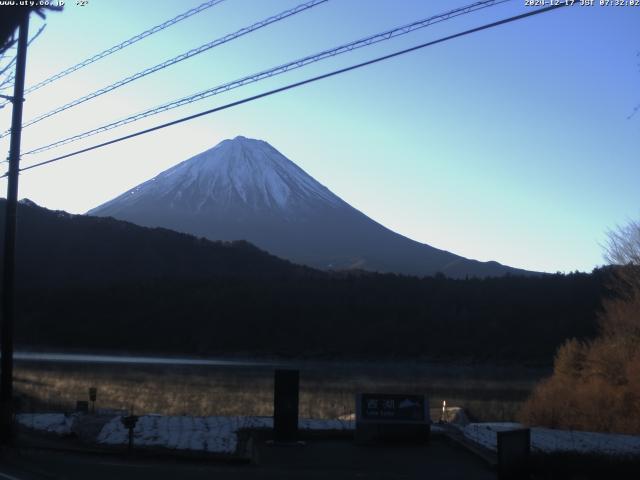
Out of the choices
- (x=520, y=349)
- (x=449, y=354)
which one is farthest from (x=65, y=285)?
(x=520, y=349)

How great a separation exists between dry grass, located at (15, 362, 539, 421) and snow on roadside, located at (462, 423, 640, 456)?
27.7 ft

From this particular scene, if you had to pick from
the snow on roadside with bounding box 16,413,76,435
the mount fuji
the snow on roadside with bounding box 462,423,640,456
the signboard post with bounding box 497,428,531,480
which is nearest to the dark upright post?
the snow on roadside with bounding box 462,423,640,456

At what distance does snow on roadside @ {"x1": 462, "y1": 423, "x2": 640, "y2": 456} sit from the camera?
16.5 meters

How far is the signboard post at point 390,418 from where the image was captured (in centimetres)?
1744

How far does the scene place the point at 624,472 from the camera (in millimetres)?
13367

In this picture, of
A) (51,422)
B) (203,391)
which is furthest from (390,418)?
(203,391)

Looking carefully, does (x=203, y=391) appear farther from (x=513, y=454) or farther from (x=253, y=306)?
(x=253, y=306)

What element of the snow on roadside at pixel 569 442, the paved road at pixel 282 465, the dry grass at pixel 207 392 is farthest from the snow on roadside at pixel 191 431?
the dry grass at pixel 207 392

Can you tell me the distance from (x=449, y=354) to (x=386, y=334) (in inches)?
304

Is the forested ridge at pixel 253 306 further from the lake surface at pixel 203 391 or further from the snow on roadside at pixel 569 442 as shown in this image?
the snow on roadside at pixel 569 442

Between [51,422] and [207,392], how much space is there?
1604 centimetres

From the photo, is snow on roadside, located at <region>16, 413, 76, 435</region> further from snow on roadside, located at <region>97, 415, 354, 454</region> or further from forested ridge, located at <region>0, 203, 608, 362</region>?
forested ridge, located at <region>0, 203, 608, 362</region>

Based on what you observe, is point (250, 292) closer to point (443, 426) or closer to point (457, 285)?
point (457, 285)

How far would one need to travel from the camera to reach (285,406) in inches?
663
